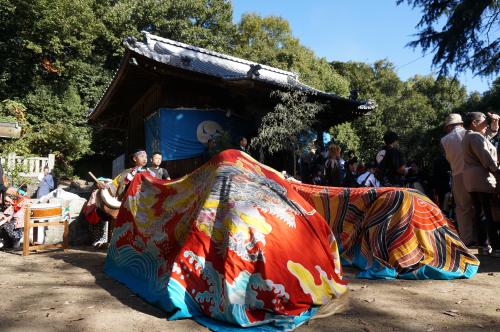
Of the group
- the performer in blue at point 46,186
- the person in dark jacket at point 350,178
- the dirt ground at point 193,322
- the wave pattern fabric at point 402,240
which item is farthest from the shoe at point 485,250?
the performer in blue at point 46,186

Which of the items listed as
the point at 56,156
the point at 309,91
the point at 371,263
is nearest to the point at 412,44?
the point at 309,91

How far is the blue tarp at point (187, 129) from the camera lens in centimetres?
1043

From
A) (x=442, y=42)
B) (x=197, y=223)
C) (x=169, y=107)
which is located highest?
(x=442, y=42)

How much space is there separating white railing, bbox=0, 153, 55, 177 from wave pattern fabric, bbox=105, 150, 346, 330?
14.3m

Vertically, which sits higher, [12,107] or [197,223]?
[12,107]

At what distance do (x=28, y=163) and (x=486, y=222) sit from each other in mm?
16123

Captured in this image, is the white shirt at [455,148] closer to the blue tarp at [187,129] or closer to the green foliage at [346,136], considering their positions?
the blue tarp at [187,129]

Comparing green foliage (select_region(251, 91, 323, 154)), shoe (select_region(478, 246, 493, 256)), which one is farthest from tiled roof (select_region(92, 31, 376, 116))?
shoe (select_region(478, 246, 493, 256))

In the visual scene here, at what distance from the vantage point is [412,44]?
11.4 m

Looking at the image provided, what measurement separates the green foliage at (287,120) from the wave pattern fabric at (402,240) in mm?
4998

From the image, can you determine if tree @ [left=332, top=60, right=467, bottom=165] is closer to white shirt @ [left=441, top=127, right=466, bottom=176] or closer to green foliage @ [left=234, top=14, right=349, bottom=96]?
green foliage @ [left=234, top=14, right=349, bottom=96]

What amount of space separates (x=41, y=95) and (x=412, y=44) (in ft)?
58.7

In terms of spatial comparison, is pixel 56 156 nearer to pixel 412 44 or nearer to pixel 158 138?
pixel 158 138

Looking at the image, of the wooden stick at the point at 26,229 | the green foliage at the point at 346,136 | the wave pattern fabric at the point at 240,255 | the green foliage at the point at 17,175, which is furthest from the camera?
the green foliage at the point at 346,136
